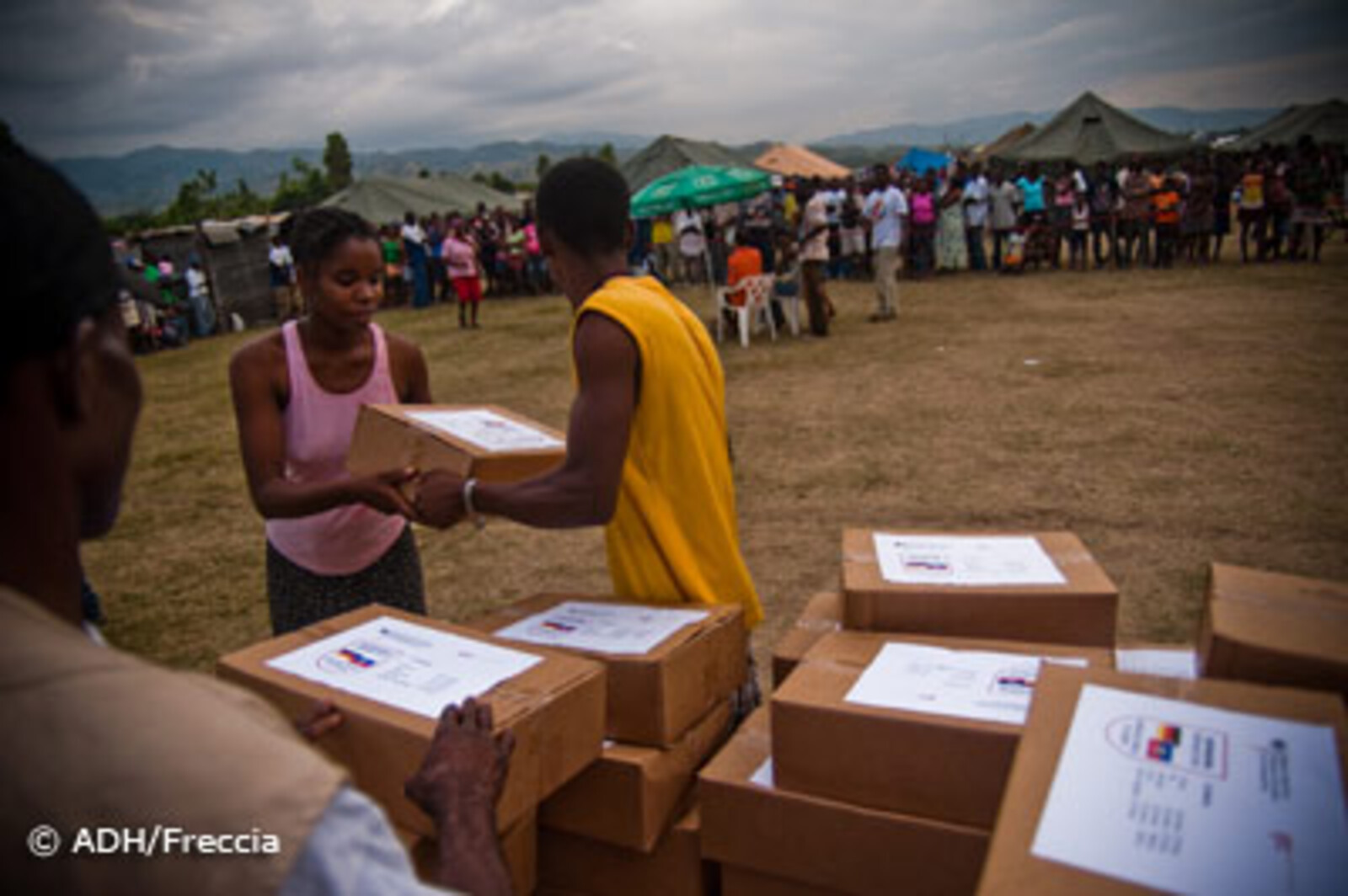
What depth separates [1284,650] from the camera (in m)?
1.20

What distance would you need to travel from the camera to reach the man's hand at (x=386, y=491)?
212cm

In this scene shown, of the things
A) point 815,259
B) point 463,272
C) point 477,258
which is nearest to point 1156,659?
point 815,259

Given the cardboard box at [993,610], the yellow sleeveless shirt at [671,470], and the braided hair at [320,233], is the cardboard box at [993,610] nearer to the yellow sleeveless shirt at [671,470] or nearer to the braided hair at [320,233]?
the yellow sleeveless shirt at [671,470]

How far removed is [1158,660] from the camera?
66.9 inches

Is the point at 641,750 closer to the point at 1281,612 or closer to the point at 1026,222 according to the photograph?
the point at 1281,612

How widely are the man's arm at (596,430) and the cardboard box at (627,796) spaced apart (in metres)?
0.50

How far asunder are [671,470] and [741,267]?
32.6ft

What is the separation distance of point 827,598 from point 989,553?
18.3 inches

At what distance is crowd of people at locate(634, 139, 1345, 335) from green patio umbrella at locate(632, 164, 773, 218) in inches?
24.7

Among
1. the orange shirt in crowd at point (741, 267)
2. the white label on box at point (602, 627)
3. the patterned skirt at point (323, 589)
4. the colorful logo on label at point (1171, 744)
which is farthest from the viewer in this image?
the orange shirt in crowd at point (741, 267)

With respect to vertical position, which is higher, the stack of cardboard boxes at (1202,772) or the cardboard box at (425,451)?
the cardboard box at (425,451)

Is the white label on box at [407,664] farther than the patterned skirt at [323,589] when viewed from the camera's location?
No

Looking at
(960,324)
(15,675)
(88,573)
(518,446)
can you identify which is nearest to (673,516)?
(518,446)

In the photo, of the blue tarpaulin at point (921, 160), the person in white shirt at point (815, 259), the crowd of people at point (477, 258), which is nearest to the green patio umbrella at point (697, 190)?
the person in white shirt at point (815, 259)
